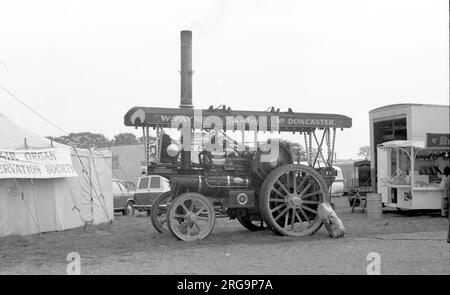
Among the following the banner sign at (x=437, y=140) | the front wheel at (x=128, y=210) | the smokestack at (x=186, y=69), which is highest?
the smokestack at (x=186, y=69)

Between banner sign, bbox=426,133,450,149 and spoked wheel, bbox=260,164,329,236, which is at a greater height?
banner sign, bbox=426,133,450,149

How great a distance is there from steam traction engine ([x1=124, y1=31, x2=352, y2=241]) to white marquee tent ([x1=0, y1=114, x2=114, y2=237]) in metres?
3.73

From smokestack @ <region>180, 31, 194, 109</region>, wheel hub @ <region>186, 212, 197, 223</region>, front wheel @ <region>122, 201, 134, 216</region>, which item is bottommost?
front wheel @ <region>122, 201, 134, 216</region>

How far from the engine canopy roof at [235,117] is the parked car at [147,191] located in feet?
29.9

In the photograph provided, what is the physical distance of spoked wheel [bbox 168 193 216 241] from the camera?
10.9 metres

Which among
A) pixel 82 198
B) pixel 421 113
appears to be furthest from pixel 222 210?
pixel 421 113

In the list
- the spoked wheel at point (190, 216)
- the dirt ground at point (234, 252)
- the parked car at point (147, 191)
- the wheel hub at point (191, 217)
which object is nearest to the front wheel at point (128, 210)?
the parked car at point (147, 191)

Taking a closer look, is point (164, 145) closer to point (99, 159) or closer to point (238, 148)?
point (238, 148)

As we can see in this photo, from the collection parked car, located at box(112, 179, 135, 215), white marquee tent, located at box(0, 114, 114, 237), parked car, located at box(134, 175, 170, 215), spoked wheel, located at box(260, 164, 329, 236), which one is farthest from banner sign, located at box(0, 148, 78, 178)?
parked car, located at box(112, 179, 135, 215)

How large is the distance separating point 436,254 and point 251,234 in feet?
13.9

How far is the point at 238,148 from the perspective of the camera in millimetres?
11953

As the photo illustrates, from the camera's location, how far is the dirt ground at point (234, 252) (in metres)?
7.99

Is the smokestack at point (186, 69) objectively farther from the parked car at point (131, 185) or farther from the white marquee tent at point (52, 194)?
the parked car at point (131, 185)

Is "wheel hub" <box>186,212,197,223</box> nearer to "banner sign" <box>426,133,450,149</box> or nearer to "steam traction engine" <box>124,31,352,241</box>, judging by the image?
"steam traction engine" <box>124,31,352,241</box>
